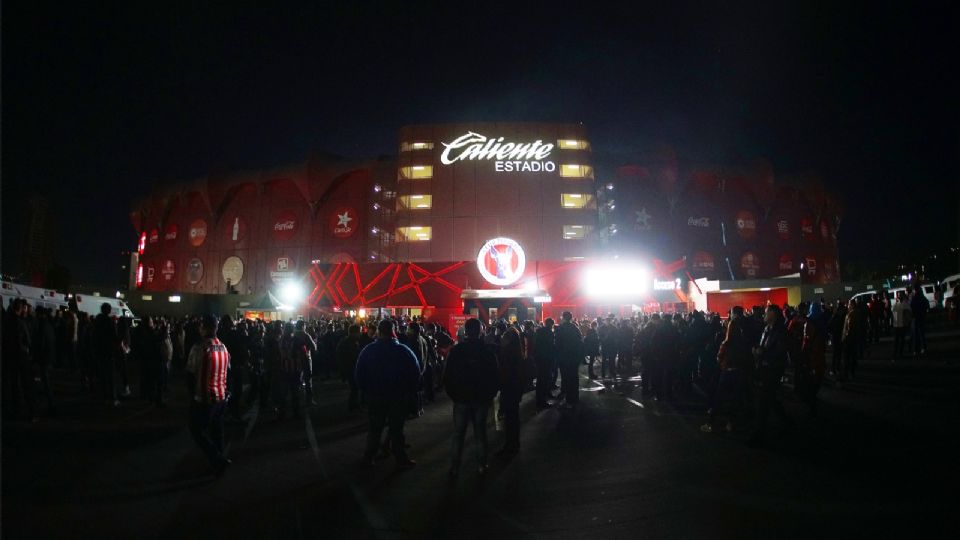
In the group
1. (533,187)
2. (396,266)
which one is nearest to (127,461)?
(396,266)

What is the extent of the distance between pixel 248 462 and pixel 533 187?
42650 millimetres

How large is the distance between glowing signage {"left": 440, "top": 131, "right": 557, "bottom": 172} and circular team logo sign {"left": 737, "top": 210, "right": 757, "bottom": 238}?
960 inches

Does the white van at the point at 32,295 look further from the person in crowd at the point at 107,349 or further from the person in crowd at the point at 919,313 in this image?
the person in crowd at the point at 919,313

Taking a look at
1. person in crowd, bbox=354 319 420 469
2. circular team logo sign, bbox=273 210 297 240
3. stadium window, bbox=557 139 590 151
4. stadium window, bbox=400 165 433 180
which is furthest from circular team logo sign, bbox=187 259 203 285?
person in crowd, bbox=354 319 420 469

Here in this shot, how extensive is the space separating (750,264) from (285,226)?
4818cm

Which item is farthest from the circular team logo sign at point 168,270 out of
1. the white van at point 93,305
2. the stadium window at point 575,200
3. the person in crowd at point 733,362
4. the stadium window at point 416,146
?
the person in crowd at point 733,362

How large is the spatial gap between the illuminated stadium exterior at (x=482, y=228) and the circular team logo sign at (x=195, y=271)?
13cm

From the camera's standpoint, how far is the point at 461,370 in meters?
6.75

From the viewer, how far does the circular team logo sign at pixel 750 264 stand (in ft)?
202

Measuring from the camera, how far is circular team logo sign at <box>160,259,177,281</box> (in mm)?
66875

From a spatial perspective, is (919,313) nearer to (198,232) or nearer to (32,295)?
(32,295)

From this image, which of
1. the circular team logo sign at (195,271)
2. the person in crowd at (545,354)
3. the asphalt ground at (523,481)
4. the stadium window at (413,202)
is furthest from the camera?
the circular team logo sign at (195,271)

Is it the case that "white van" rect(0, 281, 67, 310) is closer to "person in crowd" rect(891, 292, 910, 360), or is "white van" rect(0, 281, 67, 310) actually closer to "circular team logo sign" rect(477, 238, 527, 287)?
"circular team logo sign" rect(477, 238, 527, 287)

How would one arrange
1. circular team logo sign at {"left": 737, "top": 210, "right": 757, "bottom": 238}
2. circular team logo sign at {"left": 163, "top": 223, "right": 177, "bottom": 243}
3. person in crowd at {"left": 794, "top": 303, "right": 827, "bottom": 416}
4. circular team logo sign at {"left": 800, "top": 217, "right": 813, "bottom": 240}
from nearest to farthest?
person in crowd at {"left": 794, "top": 303, "right": 827, "bottom": 416}
circular team logo sign at {"left": 737, "top": 210, "right": 757, "bottom": 238}
circular team logo sign at {"left": 800, "top": 217, "right": 813, "bottom": 240}
circular team logo sign at {"left": 163, "top": 223, "right": 177, "bottom": 243}
